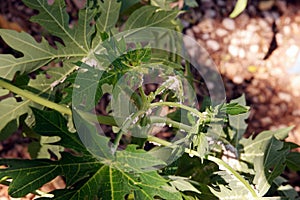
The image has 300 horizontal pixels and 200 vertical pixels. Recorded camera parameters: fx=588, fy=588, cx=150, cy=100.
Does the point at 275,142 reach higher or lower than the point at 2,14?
lower

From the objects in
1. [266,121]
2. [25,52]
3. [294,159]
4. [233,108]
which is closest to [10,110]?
[25,52]

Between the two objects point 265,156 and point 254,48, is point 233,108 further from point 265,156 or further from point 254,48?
point 254,48

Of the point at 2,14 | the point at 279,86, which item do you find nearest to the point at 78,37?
the point at 2,14

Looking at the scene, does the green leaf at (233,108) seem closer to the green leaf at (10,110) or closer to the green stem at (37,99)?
the green stem at (37,99)

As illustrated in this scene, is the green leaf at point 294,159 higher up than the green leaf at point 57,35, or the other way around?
the green leaf at point 57,35

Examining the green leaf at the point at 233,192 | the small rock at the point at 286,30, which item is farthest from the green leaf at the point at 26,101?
the small rock at the point at 286,30

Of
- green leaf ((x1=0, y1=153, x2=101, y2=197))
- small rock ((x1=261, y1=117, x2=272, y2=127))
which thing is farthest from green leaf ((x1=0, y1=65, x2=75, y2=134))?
small rock ((x1=261, y1=117, x2=272, y2=127))

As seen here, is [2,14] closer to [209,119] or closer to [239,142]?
[239,142]

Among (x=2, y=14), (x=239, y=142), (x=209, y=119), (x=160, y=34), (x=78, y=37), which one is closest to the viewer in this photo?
(x=209, y=119)
